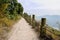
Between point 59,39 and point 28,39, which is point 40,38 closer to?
point 28,39

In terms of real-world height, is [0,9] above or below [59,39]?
above

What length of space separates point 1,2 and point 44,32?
6544 mm

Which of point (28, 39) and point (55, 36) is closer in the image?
point (55, 36)

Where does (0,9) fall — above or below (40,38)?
above

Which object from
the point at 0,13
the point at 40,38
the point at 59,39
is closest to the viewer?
the point at 59,39

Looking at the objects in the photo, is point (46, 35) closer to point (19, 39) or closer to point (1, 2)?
point (19, 39)

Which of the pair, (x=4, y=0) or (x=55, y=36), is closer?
(x=55, y=36)

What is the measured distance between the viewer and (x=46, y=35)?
49.2 ft

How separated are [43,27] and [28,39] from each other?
4.60ft

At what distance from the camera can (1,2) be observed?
20.5 metres

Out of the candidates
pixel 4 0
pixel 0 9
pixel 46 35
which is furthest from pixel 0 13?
pixel 46 35

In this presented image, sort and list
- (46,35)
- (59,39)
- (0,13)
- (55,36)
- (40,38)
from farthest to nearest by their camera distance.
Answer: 1. (0,13)
2. (40,38)
3. (46,35)
4. (55,36)
5. (59,39)

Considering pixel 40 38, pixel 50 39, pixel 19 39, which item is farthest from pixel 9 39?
pixel 50 39

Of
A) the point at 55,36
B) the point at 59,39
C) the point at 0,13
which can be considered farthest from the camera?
the point at 0,13
